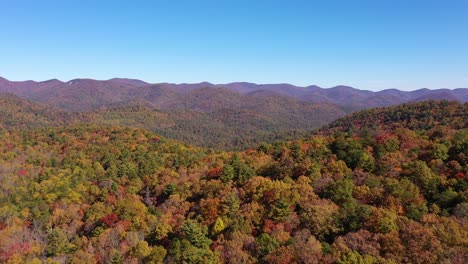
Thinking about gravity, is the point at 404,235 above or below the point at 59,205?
above

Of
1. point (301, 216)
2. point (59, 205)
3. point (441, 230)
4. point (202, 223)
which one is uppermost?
point (441, 230)

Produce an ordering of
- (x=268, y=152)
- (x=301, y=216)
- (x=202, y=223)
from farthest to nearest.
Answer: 1. (x=268, y=152)
2. (x=202, y=223)
3. (x=301, y=216)

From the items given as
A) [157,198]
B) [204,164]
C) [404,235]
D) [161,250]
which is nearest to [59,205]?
[157,198]

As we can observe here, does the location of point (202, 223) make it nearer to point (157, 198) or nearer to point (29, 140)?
point (157, 198)

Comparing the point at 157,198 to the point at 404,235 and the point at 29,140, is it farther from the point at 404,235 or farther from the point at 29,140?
the point at 29,140

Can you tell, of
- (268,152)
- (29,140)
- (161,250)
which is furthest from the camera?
(29,140)

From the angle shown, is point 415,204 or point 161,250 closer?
point 161,250
